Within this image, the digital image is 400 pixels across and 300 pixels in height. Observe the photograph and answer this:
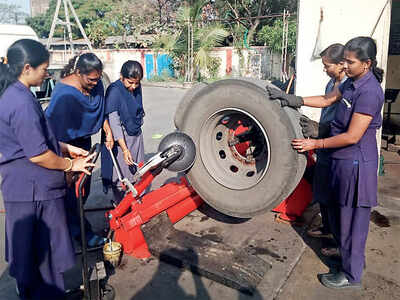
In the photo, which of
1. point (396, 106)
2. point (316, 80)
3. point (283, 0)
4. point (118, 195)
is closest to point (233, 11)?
point (283, 0)

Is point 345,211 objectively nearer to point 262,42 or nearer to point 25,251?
point 25,251

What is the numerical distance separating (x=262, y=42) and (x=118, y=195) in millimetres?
16157

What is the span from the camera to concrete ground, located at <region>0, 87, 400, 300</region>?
8.56ft

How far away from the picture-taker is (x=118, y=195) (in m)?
3.68

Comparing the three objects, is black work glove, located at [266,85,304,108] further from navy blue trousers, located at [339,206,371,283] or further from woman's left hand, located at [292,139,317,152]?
navy blue trousers, located at [339,206,371,283]

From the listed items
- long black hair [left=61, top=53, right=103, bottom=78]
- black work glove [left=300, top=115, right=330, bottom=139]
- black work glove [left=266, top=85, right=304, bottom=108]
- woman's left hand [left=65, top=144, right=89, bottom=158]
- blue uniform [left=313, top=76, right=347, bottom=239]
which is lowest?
blue uniform [left=313, top=76, right=347, bottom=239]

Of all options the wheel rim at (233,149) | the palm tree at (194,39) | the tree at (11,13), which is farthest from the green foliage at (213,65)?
the tree at (11,13)

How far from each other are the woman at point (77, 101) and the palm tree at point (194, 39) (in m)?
13.1

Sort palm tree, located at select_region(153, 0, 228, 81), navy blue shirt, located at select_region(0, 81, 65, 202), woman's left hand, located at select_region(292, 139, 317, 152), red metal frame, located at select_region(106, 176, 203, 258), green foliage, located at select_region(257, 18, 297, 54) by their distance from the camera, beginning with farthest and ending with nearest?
green foliage, located at select_region(257, 18, 297, 54)
palm tree, located at select_region(153, 0, 228, 81)
red metal frame, located at select_region(106, 176, 203, 258)
woman's left hand, located at select_region(292, 139, 317, 152)
navy blue shirt, located at select_region(0, 81, 65, 202)

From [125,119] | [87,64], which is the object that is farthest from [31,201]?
[125,119]

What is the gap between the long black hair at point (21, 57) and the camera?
2010 millimetres

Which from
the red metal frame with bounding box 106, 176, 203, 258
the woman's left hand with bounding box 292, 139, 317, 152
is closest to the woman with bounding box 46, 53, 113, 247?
the red metal frame with bounding box 106, 176, 203, 258

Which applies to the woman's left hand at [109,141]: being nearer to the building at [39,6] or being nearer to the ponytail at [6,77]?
the ponytail at [6,77]

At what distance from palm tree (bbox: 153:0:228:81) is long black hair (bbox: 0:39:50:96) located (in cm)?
1405
